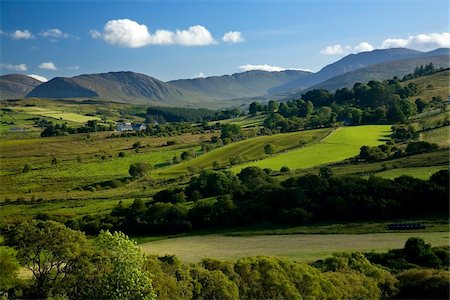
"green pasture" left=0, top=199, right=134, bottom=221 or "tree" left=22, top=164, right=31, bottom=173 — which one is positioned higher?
"tree" left=22, top=164, right=31, bottom=173

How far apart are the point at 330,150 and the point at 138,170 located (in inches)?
1339

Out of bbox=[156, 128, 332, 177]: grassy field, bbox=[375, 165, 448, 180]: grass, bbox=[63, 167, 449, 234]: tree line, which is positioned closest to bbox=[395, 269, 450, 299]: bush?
bbox=[63, 167, 449, 234]: tree line

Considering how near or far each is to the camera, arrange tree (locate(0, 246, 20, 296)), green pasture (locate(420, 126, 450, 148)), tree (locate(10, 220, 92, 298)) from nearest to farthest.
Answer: tree (locate(0, 246, 20, 296)) → tree (locate(10, 220, 92, 298)) → green pasture (locate(420, 126, 450, 148))

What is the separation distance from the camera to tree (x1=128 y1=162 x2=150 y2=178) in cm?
8350

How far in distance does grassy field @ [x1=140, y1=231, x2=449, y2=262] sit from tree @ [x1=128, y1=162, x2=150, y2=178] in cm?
4123

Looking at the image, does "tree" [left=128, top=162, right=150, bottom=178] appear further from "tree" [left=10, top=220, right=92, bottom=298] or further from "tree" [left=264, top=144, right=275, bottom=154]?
"tree" [left=10, top=220, right=92, bottom=298]

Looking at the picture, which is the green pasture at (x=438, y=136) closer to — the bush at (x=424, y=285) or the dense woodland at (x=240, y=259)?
the dense woodland at (x=240, y=259)

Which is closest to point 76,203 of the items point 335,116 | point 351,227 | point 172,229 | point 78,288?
point 172,229

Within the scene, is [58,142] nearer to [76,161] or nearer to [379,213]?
[76,161]

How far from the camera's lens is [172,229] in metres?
48.5

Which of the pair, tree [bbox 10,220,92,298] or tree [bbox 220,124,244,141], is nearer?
tree [bbox 10,220,92,298]

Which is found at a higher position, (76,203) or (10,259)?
(10,259)

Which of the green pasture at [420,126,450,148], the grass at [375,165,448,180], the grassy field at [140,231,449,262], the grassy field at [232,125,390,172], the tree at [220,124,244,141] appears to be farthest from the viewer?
the tree at [220,124,244,141]

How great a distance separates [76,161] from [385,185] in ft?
254
